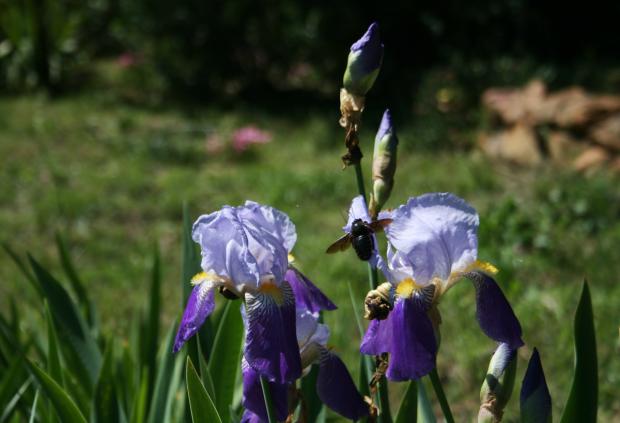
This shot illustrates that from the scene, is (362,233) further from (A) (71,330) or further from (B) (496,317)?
(A) (71,330)

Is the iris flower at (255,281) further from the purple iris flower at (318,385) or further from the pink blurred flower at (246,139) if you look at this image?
the pink blurred flower at (246,139)

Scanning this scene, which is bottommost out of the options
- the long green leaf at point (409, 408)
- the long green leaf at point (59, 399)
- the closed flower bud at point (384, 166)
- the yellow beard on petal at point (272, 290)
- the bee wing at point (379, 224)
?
the long green leaf at point (409, 408)

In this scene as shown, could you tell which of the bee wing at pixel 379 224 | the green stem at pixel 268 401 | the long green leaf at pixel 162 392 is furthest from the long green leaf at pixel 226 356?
the bee wing at pixel 379 224

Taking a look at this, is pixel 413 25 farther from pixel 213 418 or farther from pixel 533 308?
pixel 213 418

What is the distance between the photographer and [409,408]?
1.35m

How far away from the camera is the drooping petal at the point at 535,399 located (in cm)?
97

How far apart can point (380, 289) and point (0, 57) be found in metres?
7.13

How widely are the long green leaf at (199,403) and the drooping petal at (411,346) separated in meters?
0.27

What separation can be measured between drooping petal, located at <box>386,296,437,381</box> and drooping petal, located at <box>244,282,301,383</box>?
12cm

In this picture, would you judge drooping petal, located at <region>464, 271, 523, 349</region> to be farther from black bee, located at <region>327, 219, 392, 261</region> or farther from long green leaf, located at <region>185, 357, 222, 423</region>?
long green leaf, located at <region>185, 357, 222, 423</region>

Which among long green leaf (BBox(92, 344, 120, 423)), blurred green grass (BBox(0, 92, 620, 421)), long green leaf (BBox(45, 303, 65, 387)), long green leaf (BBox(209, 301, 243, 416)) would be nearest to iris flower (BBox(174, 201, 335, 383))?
long green leaf (BBox(209, 301, 243, 416))

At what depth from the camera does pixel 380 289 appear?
95 cm

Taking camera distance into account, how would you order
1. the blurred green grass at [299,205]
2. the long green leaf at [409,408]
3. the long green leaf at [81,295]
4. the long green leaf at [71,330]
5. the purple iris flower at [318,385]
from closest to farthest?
the purple iris flower at [318,385] → the long green leaf at [409,408] → the long green leaf at [71,330] → the long green leaf at [81,295] → the blurred green grass at [299,205]

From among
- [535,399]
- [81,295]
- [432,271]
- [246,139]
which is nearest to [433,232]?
[432,271]
